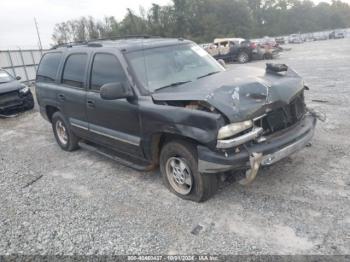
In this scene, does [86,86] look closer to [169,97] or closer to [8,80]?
[169,97]

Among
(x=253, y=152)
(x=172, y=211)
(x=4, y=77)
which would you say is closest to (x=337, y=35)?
(x=4, y=77)

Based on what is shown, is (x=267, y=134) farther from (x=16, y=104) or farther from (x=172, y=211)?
(x=16, y=104)

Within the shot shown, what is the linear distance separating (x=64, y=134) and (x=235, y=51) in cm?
1860

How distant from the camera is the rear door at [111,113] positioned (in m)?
4.38

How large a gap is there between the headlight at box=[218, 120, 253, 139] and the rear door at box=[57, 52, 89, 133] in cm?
265

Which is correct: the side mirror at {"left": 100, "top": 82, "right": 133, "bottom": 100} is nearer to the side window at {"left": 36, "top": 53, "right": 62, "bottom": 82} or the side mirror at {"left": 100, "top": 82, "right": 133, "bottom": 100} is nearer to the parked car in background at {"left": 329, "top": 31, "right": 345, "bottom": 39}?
the side window at {"left": 36, "top": 53, "right": 62, "bottom": 82}

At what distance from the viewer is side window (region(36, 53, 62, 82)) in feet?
19.9

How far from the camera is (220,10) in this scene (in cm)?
7975

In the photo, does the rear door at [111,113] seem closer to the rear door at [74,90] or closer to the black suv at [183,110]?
the black suv at [183,110]

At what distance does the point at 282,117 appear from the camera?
3885mm

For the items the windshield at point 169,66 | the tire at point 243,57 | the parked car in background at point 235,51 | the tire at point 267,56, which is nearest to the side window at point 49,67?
the windshield at point 169,66

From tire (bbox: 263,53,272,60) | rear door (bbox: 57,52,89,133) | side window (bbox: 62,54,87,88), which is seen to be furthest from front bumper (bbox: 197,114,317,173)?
tire (bbox: 263,53,272,60)

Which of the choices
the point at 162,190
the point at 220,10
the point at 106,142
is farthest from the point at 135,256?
the point at 220,10

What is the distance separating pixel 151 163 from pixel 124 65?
1343 mm
